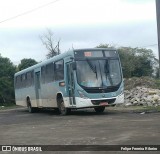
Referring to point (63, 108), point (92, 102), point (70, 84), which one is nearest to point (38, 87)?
point (63, 108)

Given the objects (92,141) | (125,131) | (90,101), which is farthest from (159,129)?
(90,101)

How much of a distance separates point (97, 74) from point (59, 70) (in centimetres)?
275

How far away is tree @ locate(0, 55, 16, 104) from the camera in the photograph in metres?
65.8

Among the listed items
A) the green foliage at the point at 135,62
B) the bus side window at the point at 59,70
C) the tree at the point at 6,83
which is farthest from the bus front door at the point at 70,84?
the green foliage at the point at 135,62

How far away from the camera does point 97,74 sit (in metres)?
20.5

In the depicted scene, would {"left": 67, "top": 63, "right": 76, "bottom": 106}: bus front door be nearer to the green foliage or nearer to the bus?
the bus

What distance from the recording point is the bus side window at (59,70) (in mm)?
21938

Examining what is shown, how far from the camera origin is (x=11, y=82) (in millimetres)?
68062

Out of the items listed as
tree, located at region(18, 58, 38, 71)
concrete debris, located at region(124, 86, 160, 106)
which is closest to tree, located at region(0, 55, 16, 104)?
tree, located at region(18, 58, 38, 71)

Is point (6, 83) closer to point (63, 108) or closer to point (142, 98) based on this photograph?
point (142, 98)

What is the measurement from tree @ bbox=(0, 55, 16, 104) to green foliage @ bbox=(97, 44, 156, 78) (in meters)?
25.5

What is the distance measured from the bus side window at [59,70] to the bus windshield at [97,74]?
162cm

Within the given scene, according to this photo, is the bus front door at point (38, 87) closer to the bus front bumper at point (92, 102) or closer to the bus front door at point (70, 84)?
the bus front door at point (70, 84)

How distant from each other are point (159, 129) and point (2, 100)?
2151 inches
